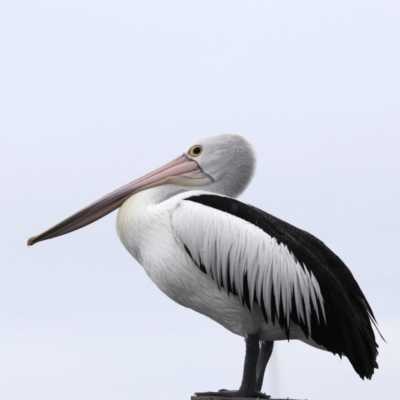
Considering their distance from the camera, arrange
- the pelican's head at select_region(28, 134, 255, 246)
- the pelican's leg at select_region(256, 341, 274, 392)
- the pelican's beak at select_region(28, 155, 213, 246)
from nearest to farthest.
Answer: the pelican's leg at select_region(256, 341, 274, 392) < the pelican's head at select_region(28, 134, 255, 246) < the pelican's beak at select_region(28, 155, 213, 246)

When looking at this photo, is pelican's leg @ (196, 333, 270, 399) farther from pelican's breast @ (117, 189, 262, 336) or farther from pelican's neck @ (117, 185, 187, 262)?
pelican's neck @ (117, 185, 187, 262)

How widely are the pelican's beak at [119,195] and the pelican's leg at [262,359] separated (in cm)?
148

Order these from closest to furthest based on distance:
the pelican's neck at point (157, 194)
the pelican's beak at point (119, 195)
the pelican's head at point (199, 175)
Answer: the pelican's neck at point (157, 194) < the pelican's head at point (199, 175) < the pelican's beak at point (119, 195)

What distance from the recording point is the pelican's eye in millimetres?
14695

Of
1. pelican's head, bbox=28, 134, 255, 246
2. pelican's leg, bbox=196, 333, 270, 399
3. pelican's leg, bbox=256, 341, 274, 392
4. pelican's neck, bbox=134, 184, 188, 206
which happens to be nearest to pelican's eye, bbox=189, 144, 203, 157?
pelican's head, bbox=28, 134, 255, 246

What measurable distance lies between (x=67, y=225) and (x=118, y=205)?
0.46 meters

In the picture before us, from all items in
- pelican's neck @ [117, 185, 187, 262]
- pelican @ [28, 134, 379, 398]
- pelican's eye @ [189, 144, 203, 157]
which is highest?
pelican's eye @ [189, 144, 203, 157]

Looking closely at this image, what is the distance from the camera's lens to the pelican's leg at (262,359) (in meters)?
14.0

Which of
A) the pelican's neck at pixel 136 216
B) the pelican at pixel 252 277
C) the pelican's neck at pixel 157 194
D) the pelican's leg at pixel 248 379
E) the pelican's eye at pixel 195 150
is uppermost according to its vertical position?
the pelican's eye at pixel 195 150

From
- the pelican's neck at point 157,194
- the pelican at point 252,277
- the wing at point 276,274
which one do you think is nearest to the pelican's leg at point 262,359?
the pelican at point 252,277

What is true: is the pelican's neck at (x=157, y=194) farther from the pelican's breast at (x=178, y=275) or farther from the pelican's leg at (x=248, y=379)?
the pelican's leg at (x=248, y=379)

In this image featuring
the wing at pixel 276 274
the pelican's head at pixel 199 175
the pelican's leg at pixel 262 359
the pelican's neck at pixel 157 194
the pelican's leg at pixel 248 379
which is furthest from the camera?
the pelican's head at pixel 199 175

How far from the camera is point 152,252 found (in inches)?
545

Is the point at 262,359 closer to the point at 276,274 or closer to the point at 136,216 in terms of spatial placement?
the point at 276,274
